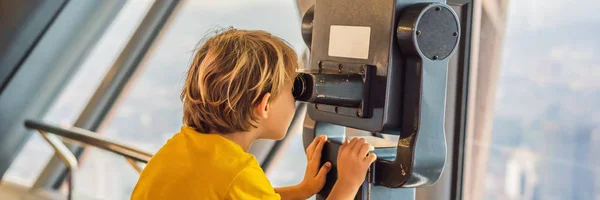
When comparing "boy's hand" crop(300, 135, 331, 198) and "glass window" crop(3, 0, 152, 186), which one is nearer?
"boy's hand" crop(300, 135, 331, 198)

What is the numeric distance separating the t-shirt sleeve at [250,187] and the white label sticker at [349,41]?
0.29 meters

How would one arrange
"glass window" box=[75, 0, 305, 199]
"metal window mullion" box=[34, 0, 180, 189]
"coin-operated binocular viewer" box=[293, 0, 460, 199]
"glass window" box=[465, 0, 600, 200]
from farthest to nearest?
"metal window mullion" box=[34, 0, 180, 189] → "glass window" box=[75, 0, 305, 199] → "glass window" box=[465, 0, 600, 200] → "coin-operated binocular viewer" box=[293, 0, 460, 199]

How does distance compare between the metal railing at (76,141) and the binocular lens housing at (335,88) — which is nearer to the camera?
the binocular lens housing at (335,88)

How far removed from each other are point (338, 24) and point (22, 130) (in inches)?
122

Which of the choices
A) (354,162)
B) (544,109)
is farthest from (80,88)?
(354,162)

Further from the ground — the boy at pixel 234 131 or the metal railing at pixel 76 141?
the boy at pixel 234 131

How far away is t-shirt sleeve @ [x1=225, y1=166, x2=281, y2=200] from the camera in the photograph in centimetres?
136

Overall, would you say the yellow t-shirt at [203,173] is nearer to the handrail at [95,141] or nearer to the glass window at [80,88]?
the handrail at [95,141]

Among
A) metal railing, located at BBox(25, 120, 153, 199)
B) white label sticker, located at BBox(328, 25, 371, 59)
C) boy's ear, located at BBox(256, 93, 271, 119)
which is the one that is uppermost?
white label sticker, located at BBox(328, 25, 371, 59)

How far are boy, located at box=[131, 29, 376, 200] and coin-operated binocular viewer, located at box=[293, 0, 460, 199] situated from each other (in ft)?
0.25

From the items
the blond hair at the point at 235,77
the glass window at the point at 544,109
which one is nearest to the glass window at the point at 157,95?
the glass window at the point at 544,109

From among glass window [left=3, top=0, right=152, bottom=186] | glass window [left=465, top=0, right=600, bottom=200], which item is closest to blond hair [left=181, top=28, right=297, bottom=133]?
glass window [left=465, top=0, right=600, bottom=200]

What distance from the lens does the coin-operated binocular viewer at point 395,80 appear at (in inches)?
48.8

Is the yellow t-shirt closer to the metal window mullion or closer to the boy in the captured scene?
the boy
